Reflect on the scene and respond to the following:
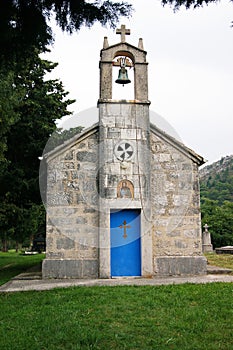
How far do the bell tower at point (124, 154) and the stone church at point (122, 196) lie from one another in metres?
0.03

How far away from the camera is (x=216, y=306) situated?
6.62 meters

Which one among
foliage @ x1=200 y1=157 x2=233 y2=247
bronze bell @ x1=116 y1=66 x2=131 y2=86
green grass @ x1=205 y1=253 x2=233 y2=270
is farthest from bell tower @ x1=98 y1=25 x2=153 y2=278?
foliage @ x1=200 y1=157 x2=233 y2=247

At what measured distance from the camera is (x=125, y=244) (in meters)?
10.8

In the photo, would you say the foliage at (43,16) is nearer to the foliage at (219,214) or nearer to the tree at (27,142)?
the tree at (27,142)

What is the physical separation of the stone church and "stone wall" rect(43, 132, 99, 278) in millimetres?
28

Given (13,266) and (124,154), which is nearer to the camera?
(124,154)

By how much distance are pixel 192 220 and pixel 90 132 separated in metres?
3.99

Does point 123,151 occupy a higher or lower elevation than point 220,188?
→ lower

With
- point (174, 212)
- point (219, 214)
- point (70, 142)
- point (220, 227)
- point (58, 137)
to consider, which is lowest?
point (220, 227)

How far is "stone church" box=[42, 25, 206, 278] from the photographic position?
10.7 meters

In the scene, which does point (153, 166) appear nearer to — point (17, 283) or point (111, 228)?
point (111, 228)

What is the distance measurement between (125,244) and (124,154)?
2618mm

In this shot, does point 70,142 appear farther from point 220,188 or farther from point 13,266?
point 220,188

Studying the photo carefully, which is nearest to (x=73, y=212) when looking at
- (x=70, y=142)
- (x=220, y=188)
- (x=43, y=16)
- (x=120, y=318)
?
(x=70, y=142)
